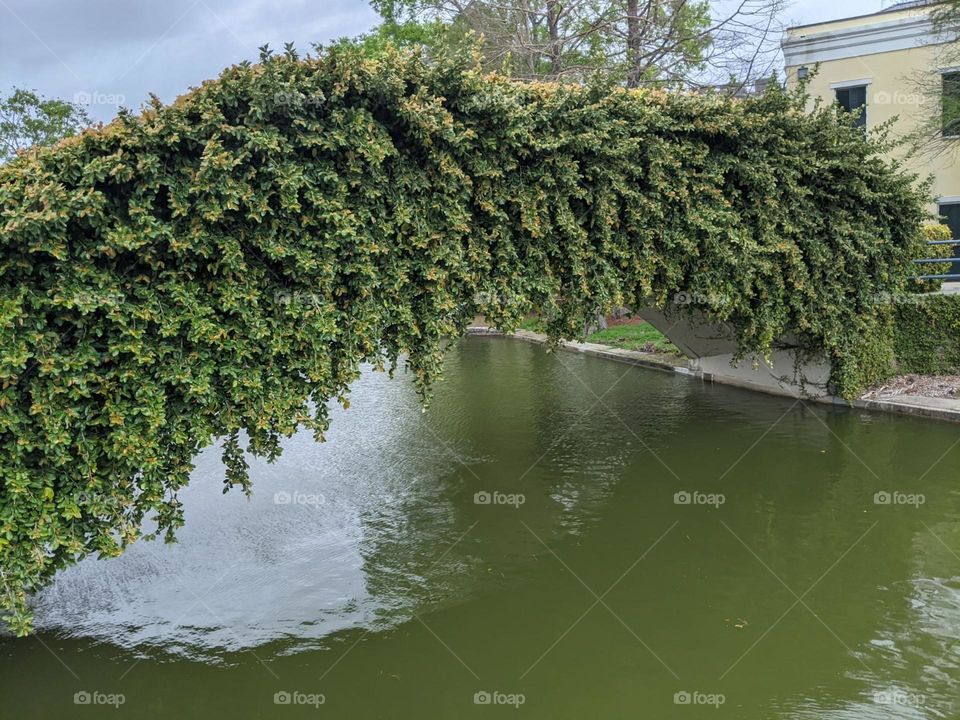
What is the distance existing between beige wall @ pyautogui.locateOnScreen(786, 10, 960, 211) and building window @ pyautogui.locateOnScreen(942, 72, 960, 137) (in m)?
0.84

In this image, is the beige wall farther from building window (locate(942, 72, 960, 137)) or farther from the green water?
the green water

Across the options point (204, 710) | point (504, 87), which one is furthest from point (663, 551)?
point (504, 87)

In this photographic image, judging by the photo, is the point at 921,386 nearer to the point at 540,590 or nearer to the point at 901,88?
the point at 540,590

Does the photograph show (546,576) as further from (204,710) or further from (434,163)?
(434,163)

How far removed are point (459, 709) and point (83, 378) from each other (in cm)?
402

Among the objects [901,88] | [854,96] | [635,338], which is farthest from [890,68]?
[635,338]

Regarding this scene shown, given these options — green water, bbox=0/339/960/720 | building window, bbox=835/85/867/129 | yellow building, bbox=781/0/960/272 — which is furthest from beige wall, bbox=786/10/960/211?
green water, bbox=0/339/960/720

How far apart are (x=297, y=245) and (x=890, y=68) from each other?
908 inches

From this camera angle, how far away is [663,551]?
8.48 metres

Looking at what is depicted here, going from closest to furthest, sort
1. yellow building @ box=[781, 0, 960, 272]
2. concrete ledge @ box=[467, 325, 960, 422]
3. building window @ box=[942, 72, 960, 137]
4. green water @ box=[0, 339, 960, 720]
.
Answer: green water @ box=[0, 339, 960, 720]
concrete ledge @ box=[467, 325, 960, 422]
building window @ box=[942, 72, 960, 137]
yellow building @ box=[781, 0, 960, 272]

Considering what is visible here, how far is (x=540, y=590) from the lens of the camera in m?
7.69

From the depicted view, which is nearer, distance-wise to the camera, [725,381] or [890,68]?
[725,381]

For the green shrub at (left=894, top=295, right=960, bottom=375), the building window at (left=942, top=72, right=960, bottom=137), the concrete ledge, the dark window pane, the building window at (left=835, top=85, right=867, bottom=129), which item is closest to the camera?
the concrete ledge

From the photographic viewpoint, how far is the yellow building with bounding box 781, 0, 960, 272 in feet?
73.5
